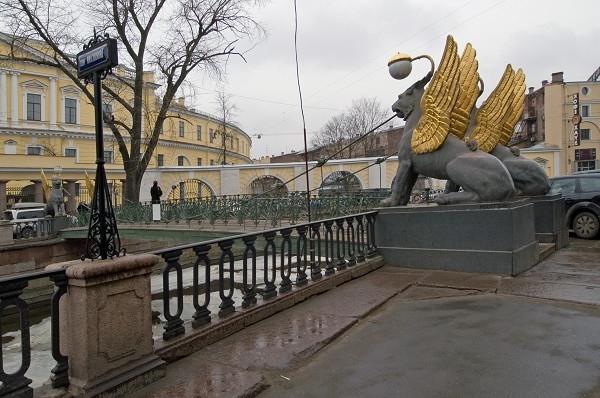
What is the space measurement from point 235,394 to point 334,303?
241 centimetres

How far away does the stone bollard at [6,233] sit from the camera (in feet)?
61.5

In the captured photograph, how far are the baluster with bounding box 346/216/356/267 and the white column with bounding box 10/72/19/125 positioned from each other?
1786 inches

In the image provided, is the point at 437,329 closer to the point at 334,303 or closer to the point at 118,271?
the point at 334,303

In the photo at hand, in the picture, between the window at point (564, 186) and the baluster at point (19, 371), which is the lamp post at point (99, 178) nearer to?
the baluster at point (19, 371)

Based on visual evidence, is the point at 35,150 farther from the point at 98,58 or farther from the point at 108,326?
the point at 108,326

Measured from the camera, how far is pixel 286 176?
3619cm

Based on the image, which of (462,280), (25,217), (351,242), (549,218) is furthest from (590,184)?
(25,217)

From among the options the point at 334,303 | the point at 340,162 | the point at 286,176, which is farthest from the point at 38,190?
the point at 334,303

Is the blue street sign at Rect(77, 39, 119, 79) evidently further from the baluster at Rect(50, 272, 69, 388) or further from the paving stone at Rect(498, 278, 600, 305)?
the paving stone at Rect(498, 278, 600, 305)

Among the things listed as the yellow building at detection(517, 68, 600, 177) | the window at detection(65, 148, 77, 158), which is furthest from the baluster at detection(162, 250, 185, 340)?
the yellow building at detection(517, 68, 600, 177)

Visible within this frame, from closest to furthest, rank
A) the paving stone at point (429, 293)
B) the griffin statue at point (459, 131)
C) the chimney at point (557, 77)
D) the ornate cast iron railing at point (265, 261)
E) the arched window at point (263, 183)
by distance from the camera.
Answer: the ornate cast iron railing at point (265, 261), the paving stone at point (429, 293), the griffin statue at point (459, 131), the arched window at point (263, 183), the chimney at point (557, 77)

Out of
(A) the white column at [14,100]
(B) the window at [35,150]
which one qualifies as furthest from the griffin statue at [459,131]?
(A) the white column at [14,100]

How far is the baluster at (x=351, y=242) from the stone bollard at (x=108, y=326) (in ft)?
12.8

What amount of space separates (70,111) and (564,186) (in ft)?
155
